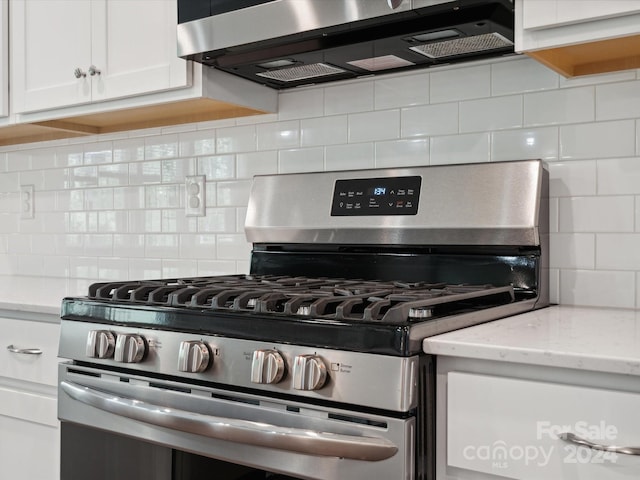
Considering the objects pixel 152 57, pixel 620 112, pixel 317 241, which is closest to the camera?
pixel 620 112

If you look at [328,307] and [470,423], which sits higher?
[328,307]

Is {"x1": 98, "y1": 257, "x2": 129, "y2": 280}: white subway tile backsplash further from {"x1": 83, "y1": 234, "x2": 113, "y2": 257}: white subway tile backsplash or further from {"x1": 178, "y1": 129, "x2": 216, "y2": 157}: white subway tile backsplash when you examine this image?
{"x1": 178, "y1": 129, "x2": 216, "y2": 157}: white subway tile backsplash

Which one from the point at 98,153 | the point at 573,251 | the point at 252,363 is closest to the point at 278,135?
the point at 98,153

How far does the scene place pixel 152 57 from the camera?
6.17 ft

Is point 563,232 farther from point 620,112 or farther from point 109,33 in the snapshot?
point 109,33

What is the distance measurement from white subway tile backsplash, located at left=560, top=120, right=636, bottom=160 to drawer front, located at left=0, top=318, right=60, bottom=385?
1327 millimetres

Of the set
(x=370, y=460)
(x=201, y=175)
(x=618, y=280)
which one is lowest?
(x=370, y=460)

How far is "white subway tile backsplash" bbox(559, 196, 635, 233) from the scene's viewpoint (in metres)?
1.51

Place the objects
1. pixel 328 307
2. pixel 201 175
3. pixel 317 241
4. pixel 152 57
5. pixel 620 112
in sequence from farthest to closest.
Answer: pixel 201 175 → pixel 152 57 → pixel 317 241 → pixel 620 112 → pixel 328 307

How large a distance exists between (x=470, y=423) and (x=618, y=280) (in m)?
0.70

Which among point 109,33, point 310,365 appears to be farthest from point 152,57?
point 310,365

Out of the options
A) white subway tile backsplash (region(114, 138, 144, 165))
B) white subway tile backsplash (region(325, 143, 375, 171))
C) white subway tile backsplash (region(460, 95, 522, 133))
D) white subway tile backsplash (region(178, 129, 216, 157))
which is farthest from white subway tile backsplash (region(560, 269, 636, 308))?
white subway tile backsplash (region(114, 138, 144, 165))

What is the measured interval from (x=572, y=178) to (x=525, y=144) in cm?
14

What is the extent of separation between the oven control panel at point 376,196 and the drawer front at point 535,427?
27.1 inches
